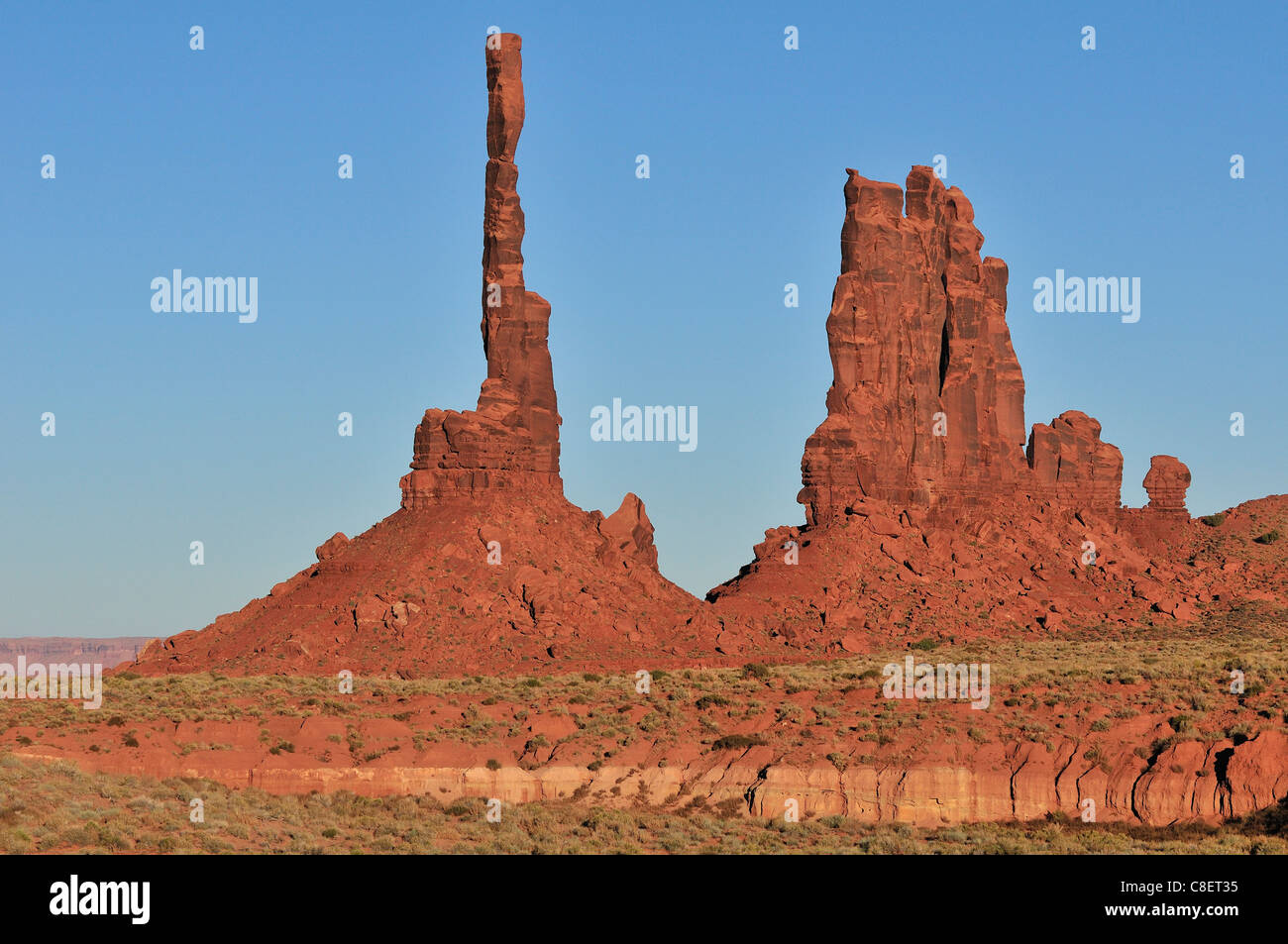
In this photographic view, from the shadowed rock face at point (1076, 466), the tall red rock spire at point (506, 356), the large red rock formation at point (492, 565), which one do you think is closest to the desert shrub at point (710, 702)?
the large red rock formation at point (492, 565)

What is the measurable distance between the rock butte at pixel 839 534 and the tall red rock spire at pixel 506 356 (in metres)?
0.12

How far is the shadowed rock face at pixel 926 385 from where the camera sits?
99.8 metres

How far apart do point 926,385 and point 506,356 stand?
29015mm

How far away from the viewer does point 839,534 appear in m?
95.9

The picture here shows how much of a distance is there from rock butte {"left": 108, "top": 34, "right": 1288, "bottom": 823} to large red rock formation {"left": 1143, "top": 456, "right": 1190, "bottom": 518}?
0.61ft

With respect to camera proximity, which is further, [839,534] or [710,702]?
[839,534]

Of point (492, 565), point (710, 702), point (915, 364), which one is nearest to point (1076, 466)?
point (915, 364)

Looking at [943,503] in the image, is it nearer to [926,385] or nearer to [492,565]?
[926,385]

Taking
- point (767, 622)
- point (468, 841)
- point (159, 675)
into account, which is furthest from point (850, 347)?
point (468, 841)

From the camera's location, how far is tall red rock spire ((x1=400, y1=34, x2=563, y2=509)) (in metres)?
89.6

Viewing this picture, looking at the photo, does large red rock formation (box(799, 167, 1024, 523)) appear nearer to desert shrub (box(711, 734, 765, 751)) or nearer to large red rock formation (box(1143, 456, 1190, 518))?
large red rock formation (box(1143, 456, 1190, 518))

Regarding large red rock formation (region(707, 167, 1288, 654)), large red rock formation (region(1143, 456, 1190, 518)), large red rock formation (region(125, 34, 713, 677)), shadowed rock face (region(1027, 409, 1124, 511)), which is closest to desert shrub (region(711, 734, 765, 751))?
large red rock formation (region(125, 34, 713, 677))

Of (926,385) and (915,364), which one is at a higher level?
(915,364)
